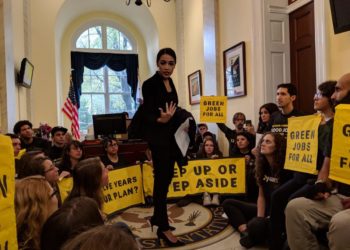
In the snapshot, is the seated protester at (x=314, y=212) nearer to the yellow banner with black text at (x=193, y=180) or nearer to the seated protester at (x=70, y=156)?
the yellow banner with black text at (x=193, y=180)

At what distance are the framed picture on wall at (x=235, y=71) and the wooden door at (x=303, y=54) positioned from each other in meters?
0.70

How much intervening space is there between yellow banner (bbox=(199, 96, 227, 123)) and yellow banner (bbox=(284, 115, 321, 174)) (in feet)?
5.81

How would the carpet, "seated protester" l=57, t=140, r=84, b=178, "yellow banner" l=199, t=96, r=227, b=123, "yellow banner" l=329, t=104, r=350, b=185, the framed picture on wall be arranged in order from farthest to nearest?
the framed picture on wall → "yellow banner" l=199, t=96, r=227, b=123 → "seated protester" l=57, t=140, r=84, b=178 → the carpet → "yellow banner" l=329, t=104, r=350, b=185

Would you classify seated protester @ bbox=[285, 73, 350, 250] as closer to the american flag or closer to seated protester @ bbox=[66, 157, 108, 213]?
seated protester @ bbox=[66, 157, 108, 213]

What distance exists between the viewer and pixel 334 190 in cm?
212

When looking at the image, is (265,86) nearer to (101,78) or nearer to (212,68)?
(212,68)

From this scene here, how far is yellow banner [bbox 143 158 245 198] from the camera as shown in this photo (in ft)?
12.4

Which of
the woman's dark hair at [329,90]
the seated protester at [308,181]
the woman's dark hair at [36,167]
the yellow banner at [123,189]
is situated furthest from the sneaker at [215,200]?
the woman's dark hair at [36,167]

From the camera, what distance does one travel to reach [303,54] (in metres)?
4.13

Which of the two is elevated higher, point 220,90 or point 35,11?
point 35,11

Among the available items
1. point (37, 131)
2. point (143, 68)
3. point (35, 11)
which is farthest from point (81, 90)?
point (37, 131)

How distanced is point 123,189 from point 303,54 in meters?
2.74

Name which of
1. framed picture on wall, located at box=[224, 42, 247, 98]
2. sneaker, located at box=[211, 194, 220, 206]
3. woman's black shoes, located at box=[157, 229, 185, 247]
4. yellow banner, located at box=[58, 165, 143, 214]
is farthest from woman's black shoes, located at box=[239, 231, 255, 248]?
framed picture on wall, located at box=[224, 42, 247, 98]

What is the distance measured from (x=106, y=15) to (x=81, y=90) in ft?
7.18
